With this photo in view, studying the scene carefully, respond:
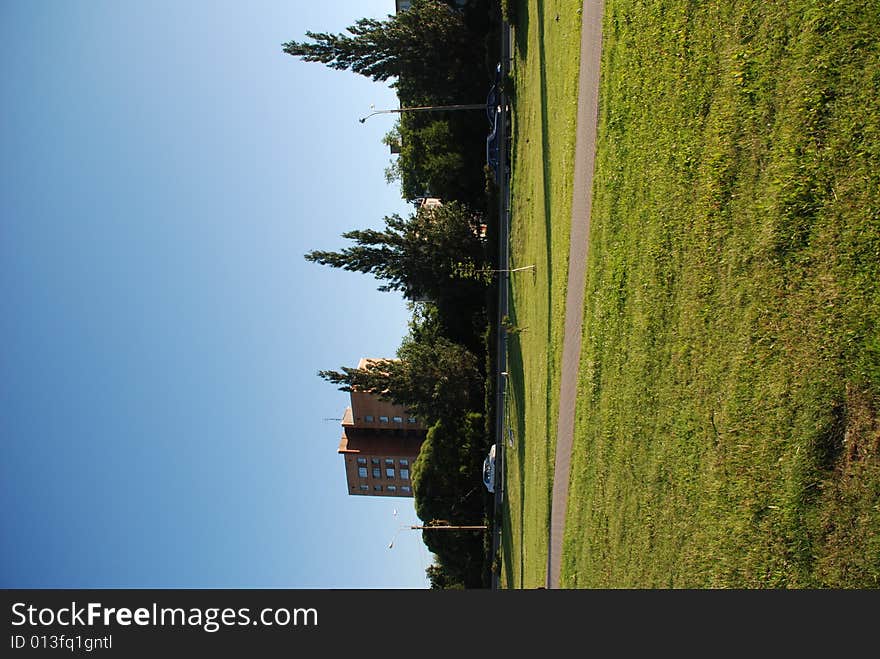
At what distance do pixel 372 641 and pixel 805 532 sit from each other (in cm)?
621

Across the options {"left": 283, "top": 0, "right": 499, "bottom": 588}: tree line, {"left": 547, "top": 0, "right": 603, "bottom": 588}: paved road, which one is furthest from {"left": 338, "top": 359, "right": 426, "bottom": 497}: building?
{"left": 547, "top": 0, "right": 603, "bottom": 588}: paved road

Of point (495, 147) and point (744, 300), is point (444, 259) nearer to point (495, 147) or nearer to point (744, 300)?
point (495, 147)

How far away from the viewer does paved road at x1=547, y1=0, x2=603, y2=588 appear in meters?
16.7

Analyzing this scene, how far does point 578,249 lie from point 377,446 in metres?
52.0

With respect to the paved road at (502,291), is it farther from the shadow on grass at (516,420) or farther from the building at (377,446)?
the building at (377,446)

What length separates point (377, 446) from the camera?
2584 inches

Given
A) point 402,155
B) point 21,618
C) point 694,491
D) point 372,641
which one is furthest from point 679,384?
point 402,155

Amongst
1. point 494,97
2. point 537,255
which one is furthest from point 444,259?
point 537,255

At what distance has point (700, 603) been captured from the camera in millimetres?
7988

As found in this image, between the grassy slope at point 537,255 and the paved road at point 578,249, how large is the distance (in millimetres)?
552

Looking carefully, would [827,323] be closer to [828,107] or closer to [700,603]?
[828,107]

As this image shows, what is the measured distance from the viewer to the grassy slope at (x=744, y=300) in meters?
7.61

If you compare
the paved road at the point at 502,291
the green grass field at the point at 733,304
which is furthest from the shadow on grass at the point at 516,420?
the green grass field at the point at 733,304

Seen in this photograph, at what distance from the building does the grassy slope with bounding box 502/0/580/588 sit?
117 feet
